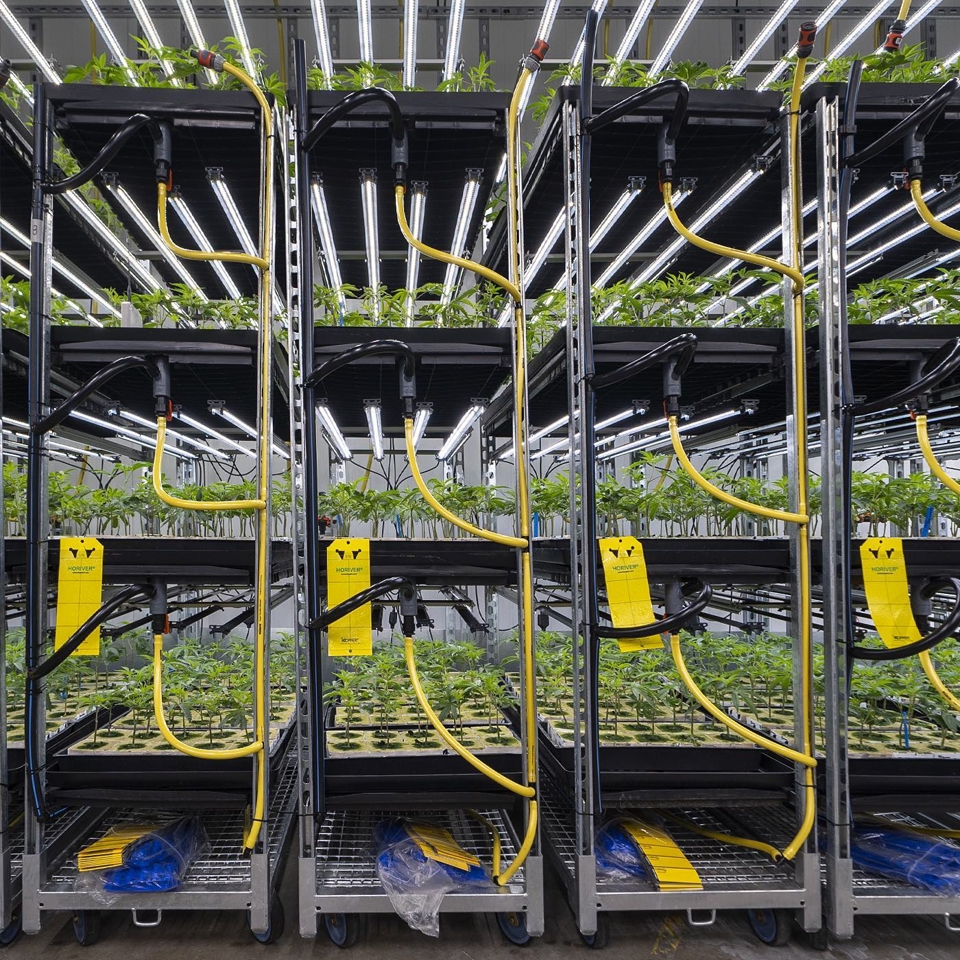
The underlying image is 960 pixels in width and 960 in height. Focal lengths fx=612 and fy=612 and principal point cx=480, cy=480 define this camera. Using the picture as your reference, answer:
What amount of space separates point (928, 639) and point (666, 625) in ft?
2.21

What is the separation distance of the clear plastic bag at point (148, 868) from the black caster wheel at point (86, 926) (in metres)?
0.10

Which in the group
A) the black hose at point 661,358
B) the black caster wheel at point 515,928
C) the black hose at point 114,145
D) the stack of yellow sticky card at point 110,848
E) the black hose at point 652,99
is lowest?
the black caster wheel at point 515,928

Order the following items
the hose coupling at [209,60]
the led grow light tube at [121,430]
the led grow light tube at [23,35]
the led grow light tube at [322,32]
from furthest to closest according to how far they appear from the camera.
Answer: the led grow light tube at [322,32]
the led grow light tube at [23,35]
the led grow light tube at [121,430]
the hose coupling at [209,60]

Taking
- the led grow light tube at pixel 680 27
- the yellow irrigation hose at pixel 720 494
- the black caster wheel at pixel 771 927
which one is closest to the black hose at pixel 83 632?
the yellow irrigation hose at pixel 720 494

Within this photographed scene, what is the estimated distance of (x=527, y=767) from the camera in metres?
1.81

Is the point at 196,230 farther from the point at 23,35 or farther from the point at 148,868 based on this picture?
the point at 148,868

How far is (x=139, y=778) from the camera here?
6.08 ft

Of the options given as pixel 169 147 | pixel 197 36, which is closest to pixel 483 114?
pixel 169 147

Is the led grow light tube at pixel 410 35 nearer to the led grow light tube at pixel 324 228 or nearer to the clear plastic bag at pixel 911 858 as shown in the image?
the led grow light tube at pixel 324 228

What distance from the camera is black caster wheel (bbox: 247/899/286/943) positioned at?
1812 millimetres

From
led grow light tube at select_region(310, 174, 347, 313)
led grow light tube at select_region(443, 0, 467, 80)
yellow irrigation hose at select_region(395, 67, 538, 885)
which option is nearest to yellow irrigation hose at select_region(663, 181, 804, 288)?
yellow irrigation hose at select_region(395, 67, 538, 885)

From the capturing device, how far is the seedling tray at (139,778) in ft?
6.02

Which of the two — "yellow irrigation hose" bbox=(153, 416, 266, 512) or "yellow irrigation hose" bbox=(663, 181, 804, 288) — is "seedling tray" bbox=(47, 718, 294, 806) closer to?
"yellow irrigation hose" bbox=(153, 416, 266, 512)

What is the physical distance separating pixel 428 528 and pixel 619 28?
4343 mm
